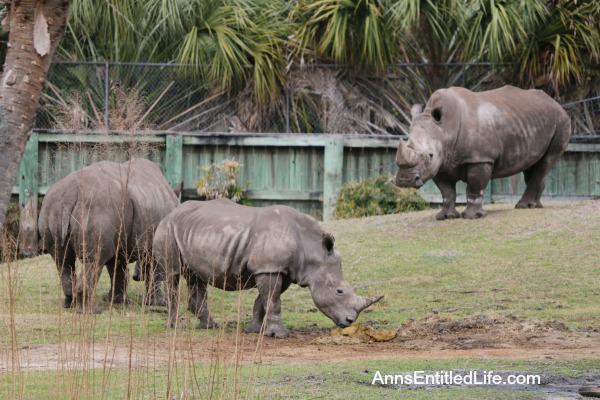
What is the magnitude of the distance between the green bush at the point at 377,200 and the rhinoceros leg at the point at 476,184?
2930 millimetres

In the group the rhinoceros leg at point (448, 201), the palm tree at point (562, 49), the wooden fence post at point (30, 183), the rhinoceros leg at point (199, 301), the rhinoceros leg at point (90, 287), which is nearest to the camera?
the rhinoceros leg at point (90, 287)

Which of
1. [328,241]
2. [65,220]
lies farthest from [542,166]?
[65,220]

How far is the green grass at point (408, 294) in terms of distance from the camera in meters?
8.29

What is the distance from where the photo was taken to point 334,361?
938cm

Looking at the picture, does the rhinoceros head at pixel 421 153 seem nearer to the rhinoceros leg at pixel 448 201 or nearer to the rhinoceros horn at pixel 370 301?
the rhinoceros leg at pixel 448 201

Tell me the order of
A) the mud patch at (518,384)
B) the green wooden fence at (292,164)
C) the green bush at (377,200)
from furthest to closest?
the green wooden fence at (292,164)
the green bush at (377,200)
the mud patch at (518,384)

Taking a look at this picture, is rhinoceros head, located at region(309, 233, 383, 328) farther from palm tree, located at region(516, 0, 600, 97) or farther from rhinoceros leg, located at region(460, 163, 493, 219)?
palm tree, located at region(516, 0, 600, 97)

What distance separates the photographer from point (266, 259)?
1070cm

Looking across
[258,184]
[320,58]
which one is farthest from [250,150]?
[320,58]

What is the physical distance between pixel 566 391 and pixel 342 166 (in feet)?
42.8

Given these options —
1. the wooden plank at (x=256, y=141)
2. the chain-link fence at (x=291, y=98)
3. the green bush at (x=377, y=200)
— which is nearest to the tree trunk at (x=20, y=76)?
the green bush at (x=377, y=200)

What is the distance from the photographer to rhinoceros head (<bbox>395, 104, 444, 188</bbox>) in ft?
52.0

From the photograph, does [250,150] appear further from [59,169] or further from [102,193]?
[102,193]

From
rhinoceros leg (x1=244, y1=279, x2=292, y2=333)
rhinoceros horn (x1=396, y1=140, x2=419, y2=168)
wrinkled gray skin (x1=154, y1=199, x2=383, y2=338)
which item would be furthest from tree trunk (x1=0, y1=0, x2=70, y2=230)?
rhinoceros horn (x1=396, y1=140, x2=419, y2=168)
